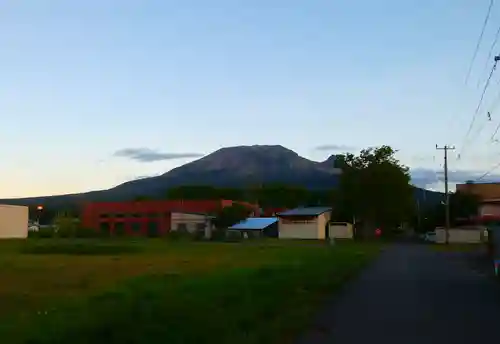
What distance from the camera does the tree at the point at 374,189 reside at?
8000 cm

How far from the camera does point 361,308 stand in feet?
47.9

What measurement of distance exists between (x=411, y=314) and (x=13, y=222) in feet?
221

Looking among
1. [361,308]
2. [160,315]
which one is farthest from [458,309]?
[160,315]

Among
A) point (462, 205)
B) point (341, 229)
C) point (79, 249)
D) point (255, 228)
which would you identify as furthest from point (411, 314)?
point (341, 229)

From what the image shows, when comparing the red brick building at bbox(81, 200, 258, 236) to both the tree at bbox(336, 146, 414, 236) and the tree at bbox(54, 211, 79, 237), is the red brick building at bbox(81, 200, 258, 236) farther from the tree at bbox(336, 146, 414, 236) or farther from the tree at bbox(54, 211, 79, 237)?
the tree at bbox(336, 146, 414, 236)

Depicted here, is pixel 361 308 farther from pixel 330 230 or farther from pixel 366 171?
pixel 330 230

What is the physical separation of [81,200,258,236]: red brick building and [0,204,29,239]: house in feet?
48.4

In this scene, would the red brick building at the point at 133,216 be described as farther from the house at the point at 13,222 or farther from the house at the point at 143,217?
the house at the point at 13,222

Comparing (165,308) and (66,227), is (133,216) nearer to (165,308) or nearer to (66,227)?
(66,227)

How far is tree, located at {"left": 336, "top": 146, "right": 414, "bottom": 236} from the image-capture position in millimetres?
80000

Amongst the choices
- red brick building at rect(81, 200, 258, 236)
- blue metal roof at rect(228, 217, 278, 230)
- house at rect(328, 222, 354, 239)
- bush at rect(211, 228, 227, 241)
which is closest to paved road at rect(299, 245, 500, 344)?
bush at rect(211, 228, 227, 241)

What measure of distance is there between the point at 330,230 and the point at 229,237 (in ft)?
57.0

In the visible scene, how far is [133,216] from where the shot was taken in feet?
301

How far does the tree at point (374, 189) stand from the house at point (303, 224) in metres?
3.71
